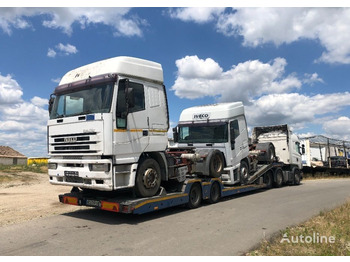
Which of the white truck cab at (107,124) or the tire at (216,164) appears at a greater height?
the white truck cab at (107,124)

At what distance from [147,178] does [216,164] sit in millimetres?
3807

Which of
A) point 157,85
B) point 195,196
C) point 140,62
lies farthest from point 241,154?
point 140,62

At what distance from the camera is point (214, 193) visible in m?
10.6

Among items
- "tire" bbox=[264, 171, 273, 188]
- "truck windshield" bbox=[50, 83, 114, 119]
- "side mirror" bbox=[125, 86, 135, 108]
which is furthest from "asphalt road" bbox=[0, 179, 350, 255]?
"tire" bbox=[264, 171, 273, 188]

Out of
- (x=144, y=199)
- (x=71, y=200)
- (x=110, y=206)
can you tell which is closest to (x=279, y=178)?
(x=144, y=199)

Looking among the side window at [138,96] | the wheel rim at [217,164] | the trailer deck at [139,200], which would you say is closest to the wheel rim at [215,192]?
the trailer deck at [139,200]

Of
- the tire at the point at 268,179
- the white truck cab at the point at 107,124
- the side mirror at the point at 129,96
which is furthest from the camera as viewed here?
the tire at the point at 268,179

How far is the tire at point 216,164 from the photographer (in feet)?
34.9

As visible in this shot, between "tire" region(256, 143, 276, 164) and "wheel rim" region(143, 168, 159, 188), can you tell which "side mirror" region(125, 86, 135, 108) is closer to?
"wheel rim" region(143, 168, 159, 188)

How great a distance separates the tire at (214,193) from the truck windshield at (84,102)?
4835 mm

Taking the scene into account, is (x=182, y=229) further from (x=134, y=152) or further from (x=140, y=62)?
(x=140, y=62)

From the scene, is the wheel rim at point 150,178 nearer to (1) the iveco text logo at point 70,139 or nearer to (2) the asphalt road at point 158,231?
(2) the asphalt road at point 158,231

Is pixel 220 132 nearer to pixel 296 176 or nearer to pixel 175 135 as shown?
pixel 175 135

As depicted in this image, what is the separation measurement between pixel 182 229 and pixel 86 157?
9.16ft
